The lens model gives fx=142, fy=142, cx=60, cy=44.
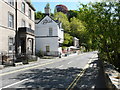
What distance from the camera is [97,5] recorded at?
12102 mm

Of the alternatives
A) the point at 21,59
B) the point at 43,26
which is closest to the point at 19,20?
the point at 21,59

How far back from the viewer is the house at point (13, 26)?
20.9 m

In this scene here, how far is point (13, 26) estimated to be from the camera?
2434 cm

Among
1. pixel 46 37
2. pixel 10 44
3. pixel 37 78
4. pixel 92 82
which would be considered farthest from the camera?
pixel 46 37

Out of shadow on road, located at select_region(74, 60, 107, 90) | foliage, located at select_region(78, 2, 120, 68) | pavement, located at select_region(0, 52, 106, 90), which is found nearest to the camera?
shadow on road, located at select_region(74, 60, 107, 90)

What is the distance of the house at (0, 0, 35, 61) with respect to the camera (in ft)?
68.5

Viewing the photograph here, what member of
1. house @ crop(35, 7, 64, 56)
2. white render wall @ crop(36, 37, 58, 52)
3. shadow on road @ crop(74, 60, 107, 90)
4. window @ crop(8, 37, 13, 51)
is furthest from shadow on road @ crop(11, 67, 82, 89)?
white render wall @ crop(36, 37, 58, 52)

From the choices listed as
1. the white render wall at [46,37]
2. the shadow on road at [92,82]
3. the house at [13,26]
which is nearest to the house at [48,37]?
the white render wall at [46,37]

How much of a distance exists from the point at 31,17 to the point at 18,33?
9399 mm

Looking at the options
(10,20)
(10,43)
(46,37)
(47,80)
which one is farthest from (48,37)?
(47,80)

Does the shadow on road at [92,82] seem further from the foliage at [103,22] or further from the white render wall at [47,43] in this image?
the white render wall at [47,43]

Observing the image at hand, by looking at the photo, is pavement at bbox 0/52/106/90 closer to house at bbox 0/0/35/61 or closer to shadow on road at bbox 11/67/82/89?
shadow on road at bbox 11/67/82/89

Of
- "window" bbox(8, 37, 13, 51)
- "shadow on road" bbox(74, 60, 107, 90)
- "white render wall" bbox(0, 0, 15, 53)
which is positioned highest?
"white render wall" bbox(0, 0, 15, 53)

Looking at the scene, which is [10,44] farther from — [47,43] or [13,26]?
[47,43]
